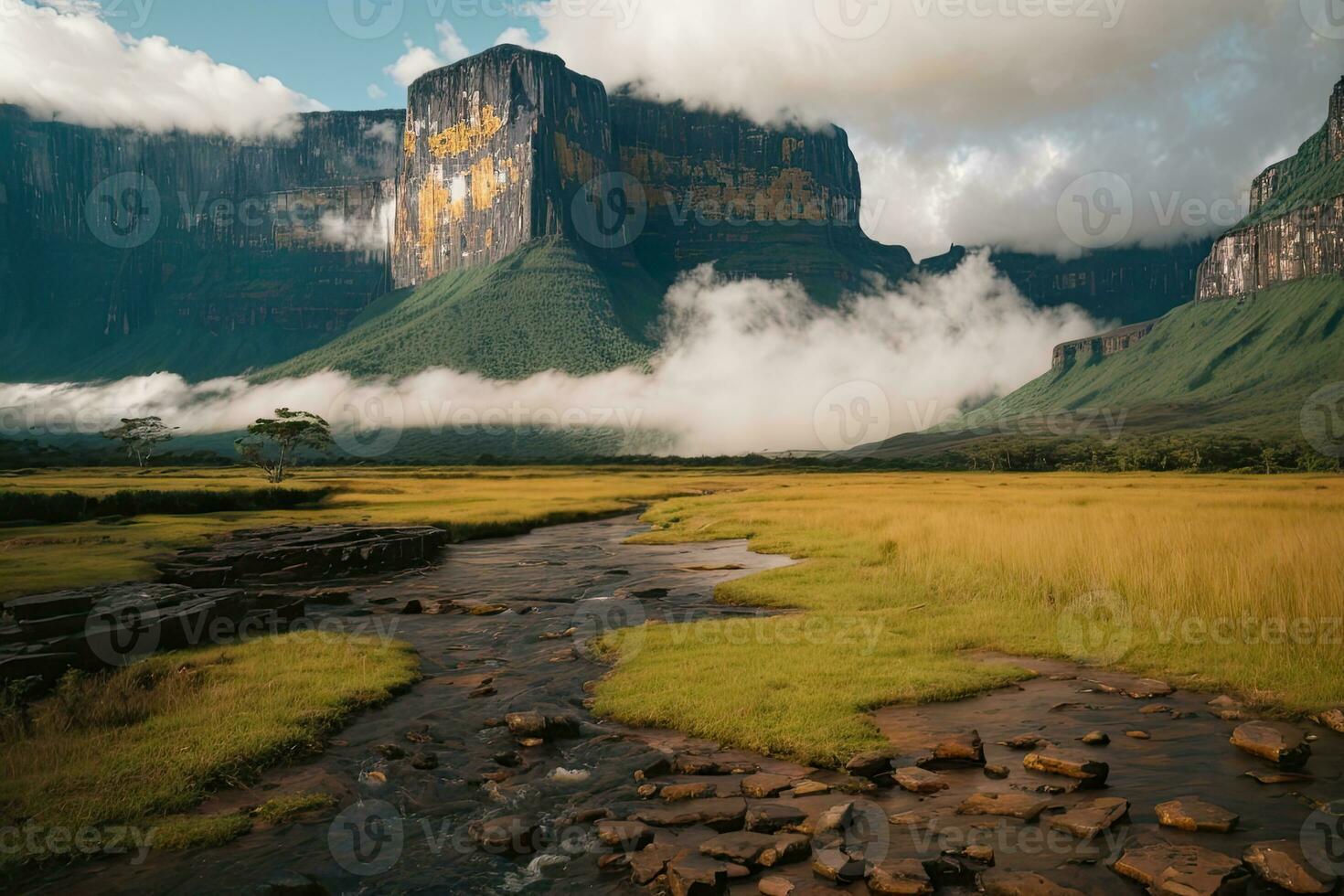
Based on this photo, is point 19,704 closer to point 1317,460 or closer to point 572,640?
point 572,640

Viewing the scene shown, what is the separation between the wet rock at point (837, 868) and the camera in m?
8.93

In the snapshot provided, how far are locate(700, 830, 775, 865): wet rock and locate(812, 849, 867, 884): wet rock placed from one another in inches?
25.9

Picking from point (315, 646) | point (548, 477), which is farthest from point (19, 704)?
point (548, 477)

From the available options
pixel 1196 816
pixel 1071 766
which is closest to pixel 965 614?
pixel 1071 766

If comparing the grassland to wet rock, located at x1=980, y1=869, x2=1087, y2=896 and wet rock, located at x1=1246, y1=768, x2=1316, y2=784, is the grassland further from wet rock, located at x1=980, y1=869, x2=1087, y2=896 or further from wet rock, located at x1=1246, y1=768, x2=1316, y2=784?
wet rock, located at x1=1246, y1=768, x2=1316, y2=784

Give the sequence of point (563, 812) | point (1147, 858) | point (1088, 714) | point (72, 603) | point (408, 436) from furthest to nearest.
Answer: point (408, 436) < point (72, 603) < point (1088, 714) < point (563, 812) < point (1147, 858)

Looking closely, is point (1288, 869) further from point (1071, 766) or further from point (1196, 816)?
point (1071, 766)

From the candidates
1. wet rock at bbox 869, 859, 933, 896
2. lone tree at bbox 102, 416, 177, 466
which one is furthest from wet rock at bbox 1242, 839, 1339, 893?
lone tree at bbox 102, 416, 177, 466

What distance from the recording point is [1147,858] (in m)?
8.85

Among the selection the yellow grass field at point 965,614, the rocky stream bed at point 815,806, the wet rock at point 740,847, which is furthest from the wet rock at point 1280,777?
the wet rock at point 740,847

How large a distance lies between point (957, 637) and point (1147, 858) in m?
11.0

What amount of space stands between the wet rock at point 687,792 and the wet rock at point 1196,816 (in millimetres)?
5594

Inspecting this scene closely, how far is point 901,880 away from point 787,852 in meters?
1.42

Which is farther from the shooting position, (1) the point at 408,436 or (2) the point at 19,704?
(1) the point at 408,436
